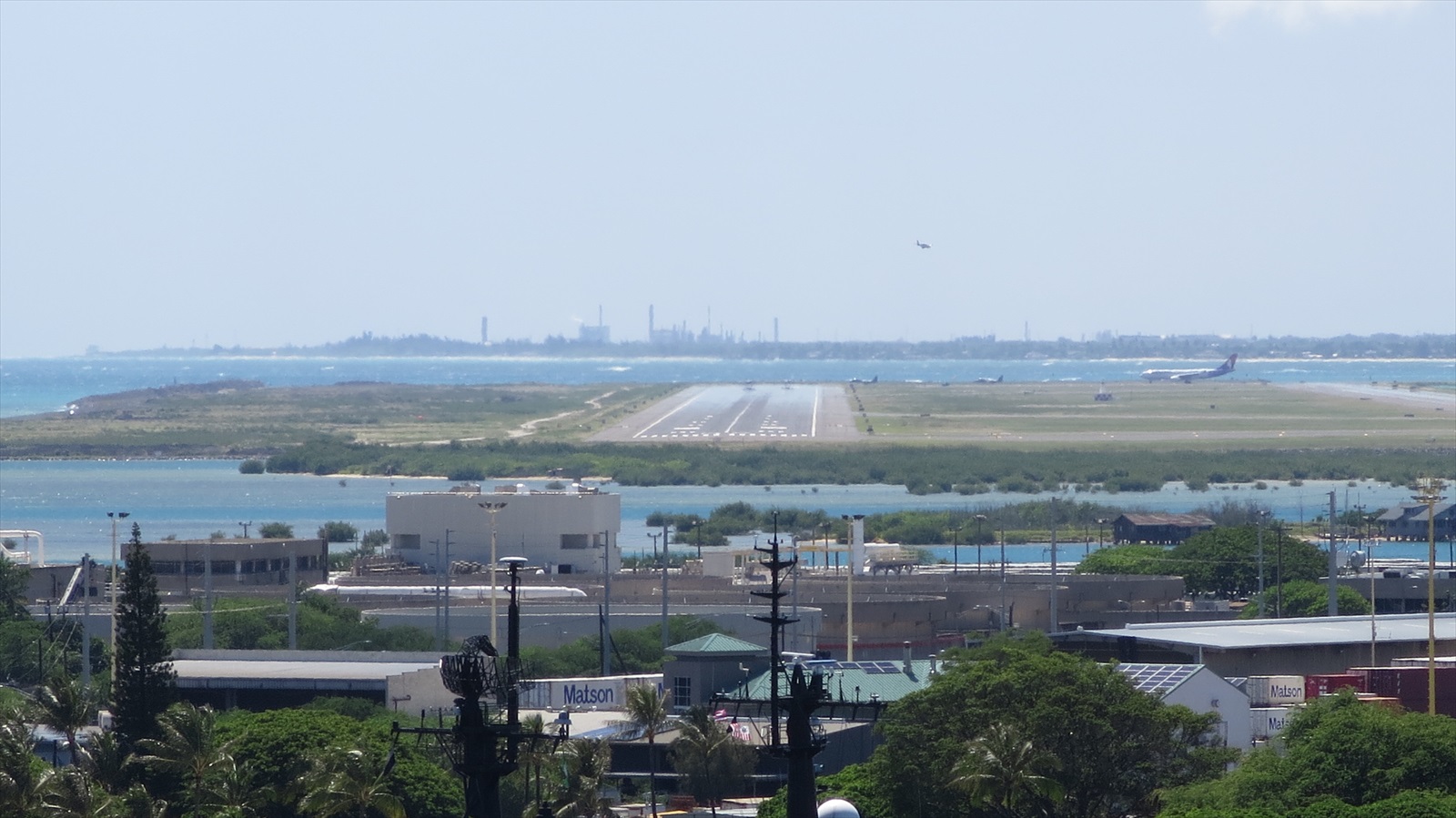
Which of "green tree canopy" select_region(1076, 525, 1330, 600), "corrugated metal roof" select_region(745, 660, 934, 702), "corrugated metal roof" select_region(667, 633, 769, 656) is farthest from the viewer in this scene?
"green tree canopy" select_region(1076, 525, 1330, 600)

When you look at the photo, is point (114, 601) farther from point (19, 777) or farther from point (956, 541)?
point (956, 541)

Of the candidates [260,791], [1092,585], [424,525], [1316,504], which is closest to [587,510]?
[424,525]

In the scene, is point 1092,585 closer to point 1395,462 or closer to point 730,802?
point 730,802

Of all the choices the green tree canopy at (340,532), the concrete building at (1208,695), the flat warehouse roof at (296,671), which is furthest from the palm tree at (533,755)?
the green tree canopy at (340,532)

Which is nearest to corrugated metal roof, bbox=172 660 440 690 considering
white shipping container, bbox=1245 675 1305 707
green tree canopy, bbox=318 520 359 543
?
white shipping container, bbox=1245 675 1305 707

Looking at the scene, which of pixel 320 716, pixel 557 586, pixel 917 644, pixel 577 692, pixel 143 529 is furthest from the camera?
pixel 143 529

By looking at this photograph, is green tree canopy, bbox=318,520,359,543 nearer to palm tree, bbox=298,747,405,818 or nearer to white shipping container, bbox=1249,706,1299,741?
white shipping container, bbox=1249,706,1299,741
